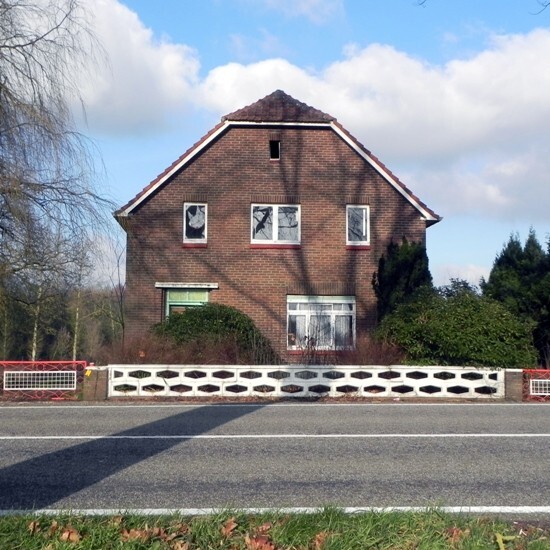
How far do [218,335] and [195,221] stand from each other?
20.0 feet

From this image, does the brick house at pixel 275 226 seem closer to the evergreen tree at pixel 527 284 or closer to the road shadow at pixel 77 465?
the evergreen tree at pixel 527 284

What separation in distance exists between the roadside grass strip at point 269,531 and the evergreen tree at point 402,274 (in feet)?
56.6

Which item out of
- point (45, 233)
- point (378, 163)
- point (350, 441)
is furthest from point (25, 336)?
point (350, 441)

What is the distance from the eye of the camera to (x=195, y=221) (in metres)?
25.0

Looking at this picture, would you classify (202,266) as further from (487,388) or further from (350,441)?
(350,441)

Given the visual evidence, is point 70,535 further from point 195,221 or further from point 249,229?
point 195,221

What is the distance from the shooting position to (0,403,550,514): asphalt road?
728 centimetres

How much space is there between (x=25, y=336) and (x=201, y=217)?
20.7m

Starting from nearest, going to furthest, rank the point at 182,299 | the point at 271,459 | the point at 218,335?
the point at 271,459, the point at 218,335, the point at 182,299

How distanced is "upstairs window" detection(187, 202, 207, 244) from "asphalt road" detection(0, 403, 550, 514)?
1143 cm

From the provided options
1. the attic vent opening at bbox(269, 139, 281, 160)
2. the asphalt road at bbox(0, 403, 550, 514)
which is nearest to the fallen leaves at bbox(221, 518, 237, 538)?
the asphalt road at bbox(0, 403, 550, 514)

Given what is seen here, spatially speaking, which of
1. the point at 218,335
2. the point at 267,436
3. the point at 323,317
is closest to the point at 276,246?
the point at 323,317

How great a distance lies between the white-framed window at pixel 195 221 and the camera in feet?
81.5

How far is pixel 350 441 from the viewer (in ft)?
34.3
